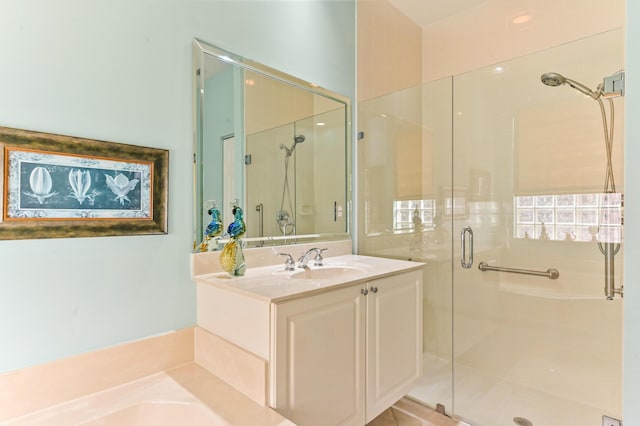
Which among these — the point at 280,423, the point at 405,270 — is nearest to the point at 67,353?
the point at 280,423

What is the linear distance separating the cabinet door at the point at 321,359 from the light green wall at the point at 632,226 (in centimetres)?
93

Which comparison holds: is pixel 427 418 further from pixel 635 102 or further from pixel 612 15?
pixel 612 15

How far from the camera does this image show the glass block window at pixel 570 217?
176cm

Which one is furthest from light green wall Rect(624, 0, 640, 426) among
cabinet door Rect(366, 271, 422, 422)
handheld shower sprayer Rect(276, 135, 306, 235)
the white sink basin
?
handheld shower sprayer Rect(276, 135, 306, 235)

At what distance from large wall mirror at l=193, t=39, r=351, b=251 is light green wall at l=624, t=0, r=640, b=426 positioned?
144cm

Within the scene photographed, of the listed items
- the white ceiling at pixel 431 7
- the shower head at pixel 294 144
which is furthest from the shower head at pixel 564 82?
the shower head at pixel 294 144

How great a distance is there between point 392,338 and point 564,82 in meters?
1.72

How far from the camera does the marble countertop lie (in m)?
1.28

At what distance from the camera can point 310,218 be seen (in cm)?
213

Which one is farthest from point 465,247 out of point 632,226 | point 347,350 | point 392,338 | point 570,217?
point 632,226

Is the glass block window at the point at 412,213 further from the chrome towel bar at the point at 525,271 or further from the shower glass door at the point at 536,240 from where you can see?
the chrome towel bar at the point at 525,271

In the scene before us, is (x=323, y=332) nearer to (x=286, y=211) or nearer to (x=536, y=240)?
(x=286, y=211)

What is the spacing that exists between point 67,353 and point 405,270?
1492 millimetres

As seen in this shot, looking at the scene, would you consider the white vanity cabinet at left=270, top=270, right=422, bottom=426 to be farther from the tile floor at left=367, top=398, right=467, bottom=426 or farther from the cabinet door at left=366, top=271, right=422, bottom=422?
the tile floor at left=367, top=398, right=467, bottom=426
